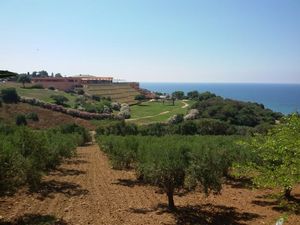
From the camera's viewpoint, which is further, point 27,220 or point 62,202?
point 62,202

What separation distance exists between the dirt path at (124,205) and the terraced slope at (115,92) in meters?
105

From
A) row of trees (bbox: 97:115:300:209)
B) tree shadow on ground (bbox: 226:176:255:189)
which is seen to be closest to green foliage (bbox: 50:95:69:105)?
row of trees (bbox: 97:115:300:209)

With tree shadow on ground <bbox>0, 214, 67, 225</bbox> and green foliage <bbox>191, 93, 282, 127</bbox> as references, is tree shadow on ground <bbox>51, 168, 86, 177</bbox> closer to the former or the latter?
tree shadow on ground <bbox>0, 214, 67, 225</bbox>

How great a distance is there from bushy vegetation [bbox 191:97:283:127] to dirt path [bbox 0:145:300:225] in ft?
246

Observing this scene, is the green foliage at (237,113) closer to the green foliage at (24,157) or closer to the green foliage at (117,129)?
the green foliage at (117,129)

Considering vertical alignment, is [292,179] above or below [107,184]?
above

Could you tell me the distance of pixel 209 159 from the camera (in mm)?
23125

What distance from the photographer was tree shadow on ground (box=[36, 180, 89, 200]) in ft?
82.1

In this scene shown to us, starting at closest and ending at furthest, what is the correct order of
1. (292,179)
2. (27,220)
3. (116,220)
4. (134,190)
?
(292,179) < (27,220) < (116,220) < (134,190)

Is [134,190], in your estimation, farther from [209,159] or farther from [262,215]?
[262,215]

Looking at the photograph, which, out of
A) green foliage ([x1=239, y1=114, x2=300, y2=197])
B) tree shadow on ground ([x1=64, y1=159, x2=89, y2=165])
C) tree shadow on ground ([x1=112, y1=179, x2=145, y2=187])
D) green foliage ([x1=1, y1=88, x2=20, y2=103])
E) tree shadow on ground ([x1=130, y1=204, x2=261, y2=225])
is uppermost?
green foliage ([x1=239, y1=114, x2=300, y2=197])

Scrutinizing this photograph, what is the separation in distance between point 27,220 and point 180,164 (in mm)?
8522

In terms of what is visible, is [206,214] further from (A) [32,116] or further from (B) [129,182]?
(A) [32,116]

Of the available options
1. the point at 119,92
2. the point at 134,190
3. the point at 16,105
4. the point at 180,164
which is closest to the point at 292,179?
the point at 180,164
